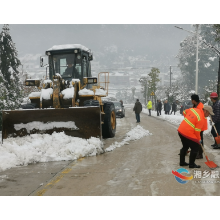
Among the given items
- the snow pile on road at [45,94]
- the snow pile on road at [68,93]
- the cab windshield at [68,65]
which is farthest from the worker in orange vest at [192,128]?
the cab windshield at [68,65]

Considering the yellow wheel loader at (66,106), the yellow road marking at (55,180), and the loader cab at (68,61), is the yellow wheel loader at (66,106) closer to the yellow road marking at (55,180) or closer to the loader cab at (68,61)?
the loader cab at (68,61)

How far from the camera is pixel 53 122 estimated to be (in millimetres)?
9000

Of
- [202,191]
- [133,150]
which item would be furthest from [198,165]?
[133,150]

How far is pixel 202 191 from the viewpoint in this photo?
209 inches

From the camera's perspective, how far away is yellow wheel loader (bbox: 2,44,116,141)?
8.97 meters

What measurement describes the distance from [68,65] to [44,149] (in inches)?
177

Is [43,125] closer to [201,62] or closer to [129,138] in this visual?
[129,138]

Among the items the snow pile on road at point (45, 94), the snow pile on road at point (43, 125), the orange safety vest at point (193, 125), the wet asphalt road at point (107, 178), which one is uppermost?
the snow pile on road at point (45, 94)

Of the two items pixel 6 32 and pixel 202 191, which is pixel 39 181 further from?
pixel 6 32

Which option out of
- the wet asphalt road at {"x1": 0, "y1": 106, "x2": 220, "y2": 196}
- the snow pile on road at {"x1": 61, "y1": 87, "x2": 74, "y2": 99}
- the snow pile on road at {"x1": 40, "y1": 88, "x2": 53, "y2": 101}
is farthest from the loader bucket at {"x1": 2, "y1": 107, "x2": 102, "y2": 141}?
the snow pile on road at {"x1": 40, "y1": 88, "x2": 53, "y2": 101}

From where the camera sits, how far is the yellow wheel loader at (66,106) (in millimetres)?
8969

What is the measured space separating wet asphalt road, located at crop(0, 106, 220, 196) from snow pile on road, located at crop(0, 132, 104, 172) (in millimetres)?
258

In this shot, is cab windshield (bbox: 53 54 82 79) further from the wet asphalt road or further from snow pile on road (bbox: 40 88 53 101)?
the wet asphalt road

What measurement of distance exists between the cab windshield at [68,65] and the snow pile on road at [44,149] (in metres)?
3.43
